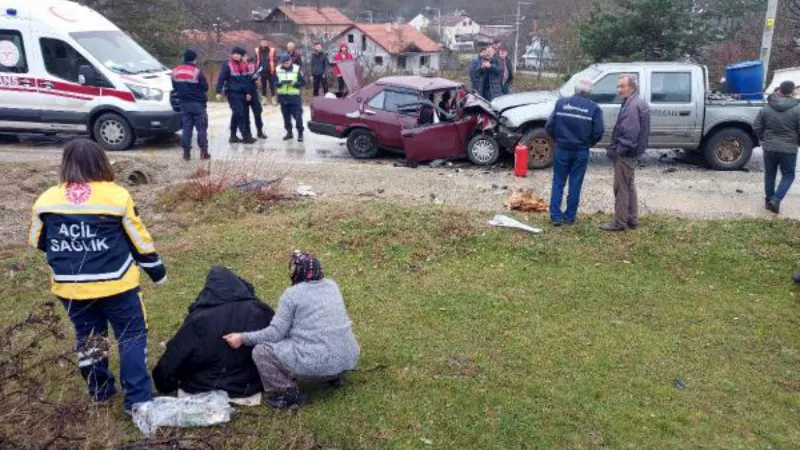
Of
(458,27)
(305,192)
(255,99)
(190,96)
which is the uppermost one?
(458,27)

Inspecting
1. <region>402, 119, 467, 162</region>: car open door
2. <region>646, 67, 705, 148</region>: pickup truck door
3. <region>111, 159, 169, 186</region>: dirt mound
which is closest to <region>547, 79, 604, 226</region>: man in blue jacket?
<region>402, 119, 467, 162</region>: car open door

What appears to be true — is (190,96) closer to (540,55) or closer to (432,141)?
(432,141)

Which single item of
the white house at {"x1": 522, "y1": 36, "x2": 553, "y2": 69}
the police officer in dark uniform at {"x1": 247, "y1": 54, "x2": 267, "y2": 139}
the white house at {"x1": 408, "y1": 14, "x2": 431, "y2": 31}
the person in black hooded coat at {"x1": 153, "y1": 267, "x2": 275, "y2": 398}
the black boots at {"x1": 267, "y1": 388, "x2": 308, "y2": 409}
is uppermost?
the white house at {"x1": 408, "y1": 14, "x2": 431, "y2": 31}

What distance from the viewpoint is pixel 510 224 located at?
8.28m

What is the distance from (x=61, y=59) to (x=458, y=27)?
210 feet

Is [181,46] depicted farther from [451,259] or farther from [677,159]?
[451,259]

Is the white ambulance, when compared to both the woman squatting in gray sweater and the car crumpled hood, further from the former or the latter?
the woman squatting in gray sweater

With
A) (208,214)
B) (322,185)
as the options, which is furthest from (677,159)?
(208,214)

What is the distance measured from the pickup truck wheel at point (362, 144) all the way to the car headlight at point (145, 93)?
11.2 ft

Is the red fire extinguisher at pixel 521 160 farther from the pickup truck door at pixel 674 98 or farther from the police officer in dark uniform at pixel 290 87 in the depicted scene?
the police officer in dark uniform at pixel 290 87

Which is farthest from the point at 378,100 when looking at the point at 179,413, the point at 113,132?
the point at 179,413

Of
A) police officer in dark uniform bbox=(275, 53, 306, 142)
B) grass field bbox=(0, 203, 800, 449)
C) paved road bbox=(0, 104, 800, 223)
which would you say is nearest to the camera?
grass field bbox=(0, 203, 800, 449)

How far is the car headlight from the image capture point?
39.8 feet

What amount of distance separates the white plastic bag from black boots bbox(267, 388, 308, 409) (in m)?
0.30
